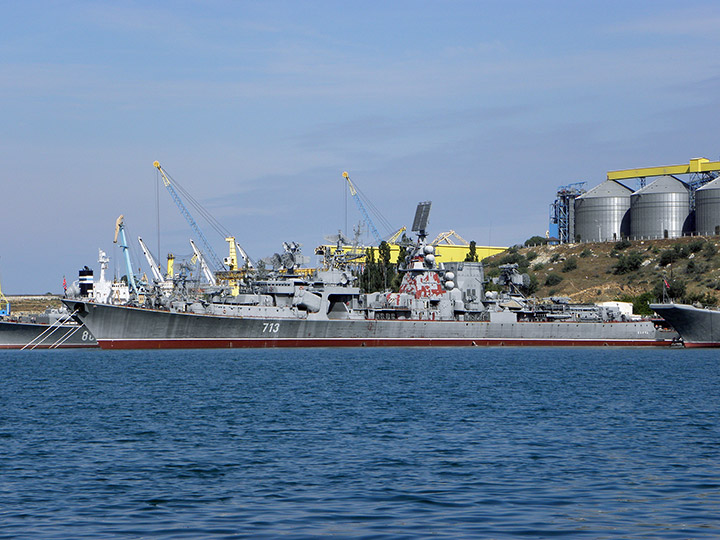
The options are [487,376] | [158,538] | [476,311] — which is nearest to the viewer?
[158,538]

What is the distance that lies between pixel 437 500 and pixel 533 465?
5.13 m

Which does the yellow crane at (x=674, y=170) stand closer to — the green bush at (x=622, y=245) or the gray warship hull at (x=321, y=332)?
the green bush at (x=622, y=245)

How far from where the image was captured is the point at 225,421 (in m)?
34.0

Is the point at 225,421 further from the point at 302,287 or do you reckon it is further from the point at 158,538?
the point at 302,287

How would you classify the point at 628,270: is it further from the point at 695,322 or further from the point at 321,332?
the point at 321,332

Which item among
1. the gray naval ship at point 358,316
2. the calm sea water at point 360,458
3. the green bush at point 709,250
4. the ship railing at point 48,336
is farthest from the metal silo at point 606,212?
the calm sea water at point 360,458

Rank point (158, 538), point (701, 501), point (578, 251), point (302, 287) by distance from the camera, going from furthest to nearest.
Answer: point (578, 251), point (302, 287), point (701, 501), point (158, 538)

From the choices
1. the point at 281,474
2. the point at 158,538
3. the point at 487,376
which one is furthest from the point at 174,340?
the point at 158,538

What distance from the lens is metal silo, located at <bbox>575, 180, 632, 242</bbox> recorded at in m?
160

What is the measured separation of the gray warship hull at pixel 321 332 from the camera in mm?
85312

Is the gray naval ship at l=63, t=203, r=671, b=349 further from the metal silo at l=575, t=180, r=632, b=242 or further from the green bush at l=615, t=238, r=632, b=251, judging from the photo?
the metal silo at l=575, t=180, r=632, b=242

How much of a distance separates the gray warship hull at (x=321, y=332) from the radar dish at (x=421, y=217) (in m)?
16.2

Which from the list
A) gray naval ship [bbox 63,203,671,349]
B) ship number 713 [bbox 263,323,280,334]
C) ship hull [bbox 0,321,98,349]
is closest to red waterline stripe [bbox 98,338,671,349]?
gray naval ship [bbox 63,203,671,349]

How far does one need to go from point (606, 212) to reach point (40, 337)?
10161 centimetres
